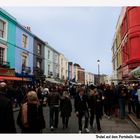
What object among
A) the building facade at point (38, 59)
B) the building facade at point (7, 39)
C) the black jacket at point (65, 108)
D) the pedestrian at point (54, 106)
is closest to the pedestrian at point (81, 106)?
the black jacket at point (65, 108)

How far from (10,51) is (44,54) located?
1346 centimetres

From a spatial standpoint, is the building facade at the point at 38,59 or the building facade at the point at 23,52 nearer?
the building facade at the point at 23,52

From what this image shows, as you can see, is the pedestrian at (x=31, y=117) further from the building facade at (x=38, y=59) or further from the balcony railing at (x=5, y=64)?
the building facade at (x=38, y=59)

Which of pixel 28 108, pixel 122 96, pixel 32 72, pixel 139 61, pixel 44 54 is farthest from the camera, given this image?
pixel 44 54

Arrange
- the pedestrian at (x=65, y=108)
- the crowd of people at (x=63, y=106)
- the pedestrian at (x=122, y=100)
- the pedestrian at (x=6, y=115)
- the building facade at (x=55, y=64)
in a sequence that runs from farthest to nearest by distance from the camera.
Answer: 1. the building facade at (x=55, y=64)
2. the pedestrian at (x=122, y=100)
3. the pedestrian at (x=65, y=108)
4. the crowd of people at (x=63, y=106)
5. the pedestrian at (x=6, y=115)

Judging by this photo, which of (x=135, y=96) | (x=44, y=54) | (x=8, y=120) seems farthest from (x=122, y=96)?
(x=44, y=54)

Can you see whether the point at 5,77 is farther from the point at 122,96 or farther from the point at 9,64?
the point at 122,96

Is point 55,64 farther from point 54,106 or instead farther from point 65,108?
point 65,108

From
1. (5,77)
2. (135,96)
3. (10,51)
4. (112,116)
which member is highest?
(10,51)

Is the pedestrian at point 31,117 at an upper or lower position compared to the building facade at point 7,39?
lower

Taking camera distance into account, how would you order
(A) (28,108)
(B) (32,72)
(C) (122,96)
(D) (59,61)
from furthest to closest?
(D) (59,61), (B) (32,72), (C) (122,96), (A) (28,108)

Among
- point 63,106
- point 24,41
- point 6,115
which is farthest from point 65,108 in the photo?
point 24,41

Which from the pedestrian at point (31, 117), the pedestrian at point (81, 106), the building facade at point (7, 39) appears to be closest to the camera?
the pedestrian at point (31, 117)

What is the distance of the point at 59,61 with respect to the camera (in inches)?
2031
